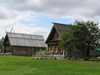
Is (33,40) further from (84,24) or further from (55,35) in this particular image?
(84,24)

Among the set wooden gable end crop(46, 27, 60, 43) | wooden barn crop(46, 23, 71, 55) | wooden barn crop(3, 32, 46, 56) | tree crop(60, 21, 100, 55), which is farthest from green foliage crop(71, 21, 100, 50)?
wooden barn crop(3, 32, 46, 56)

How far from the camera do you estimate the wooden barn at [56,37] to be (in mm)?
39744

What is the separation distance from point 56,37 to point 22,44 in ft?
60.3

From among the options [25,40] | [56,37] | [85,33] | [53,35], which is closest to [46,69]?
[85,33]

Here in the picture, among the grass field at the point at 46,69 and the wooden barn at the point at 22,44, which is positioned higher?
the wooden barn at the point at 22,44

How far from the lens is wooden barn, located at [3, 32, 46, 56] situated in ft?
183

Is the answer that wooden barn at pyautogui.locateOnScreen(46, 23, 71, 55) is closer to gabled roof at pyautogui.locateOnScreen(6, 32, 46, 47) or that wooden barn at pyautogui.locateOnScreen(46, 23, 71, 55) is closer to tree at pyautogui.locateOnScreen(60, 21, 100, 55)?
tree at pyautogui.locateOnScreen(60, 21, 100, 55)

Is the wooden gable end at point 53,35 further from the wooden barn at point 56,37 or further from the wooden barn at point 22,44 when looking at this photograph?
the wooden barn at point 22,44

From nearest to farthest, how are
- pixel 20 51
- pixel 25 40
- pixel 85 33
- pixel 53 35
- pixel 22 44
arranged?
pixel 85 33, pixel 53 35, pixel 22 44, pixel 20 51, pixel 25 40

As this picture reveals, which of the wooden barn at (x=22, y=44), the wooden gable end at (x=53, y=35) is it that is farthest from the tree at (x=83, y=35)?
the wooden barn at (x=22, y=44)

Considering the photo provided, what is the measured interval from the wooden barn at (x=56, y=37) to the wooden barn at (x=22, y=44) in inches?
597

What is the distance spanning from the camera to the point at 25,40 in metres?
59.5

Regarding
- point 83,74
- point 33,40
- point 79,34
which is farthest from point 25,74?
point 33,40

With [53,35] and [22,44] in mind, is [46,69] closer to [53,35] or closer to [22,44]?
[53,35]
